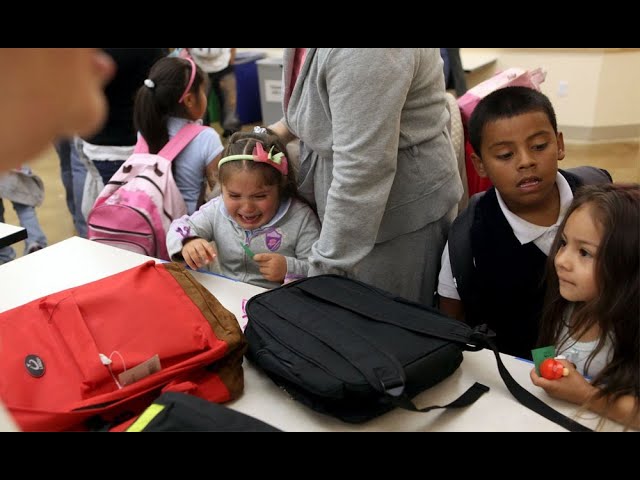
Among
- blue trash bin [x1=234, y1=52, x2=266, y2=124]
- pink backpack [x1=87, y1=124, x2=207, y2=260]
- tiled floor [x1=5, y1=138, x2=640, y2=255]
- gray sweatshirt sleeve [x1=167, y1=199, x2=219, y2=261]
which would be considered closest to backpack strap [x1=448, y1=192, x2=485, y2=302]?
gray sweatshirt sleeve [x1=167, y1=199, x2=219, y2=261]

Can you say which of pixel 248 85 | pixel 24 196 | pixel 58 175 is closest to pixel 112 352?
pixel 24 196

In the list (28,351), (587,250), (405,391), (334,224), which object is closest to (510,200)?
(587,250)

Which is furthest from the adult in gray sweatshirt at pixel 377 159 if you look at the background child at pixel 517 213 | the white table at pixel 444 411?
the white table at pixel 444 411

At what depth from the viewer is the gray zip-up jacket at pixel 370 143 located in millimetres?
1241

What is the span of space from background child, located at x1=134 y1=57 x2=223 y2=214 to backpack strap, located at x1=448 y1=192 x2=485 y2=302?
3.47 ft

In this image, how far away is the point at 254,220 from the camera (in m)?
1.78

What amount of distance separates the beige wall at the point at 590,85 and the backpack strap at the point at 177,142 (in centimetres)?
321

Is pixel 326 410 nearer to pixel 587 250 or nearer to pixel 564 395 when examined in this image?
pixel 564 395

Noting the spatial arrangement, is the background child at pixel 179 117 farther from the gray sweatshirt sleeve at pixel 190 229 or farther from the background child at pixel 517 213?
the background child at pixel 517 213

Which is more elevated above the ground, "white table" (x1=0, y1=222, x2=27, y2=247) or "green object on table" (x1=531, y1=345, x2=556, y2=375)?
"white table" (x1=0, y1=222, x2=27, y2=247)

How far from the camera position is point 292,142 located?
6.23 feet

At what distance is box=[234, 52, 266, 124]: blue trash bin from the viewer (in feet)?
17.8

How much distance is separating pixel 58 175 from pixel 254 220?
Answer: 368 cm

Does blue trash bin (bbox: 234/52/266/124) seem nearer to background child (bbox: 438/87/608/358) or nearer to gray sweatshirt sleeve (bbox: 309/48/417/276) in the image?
background child (bbox: 438/87/608/358)
